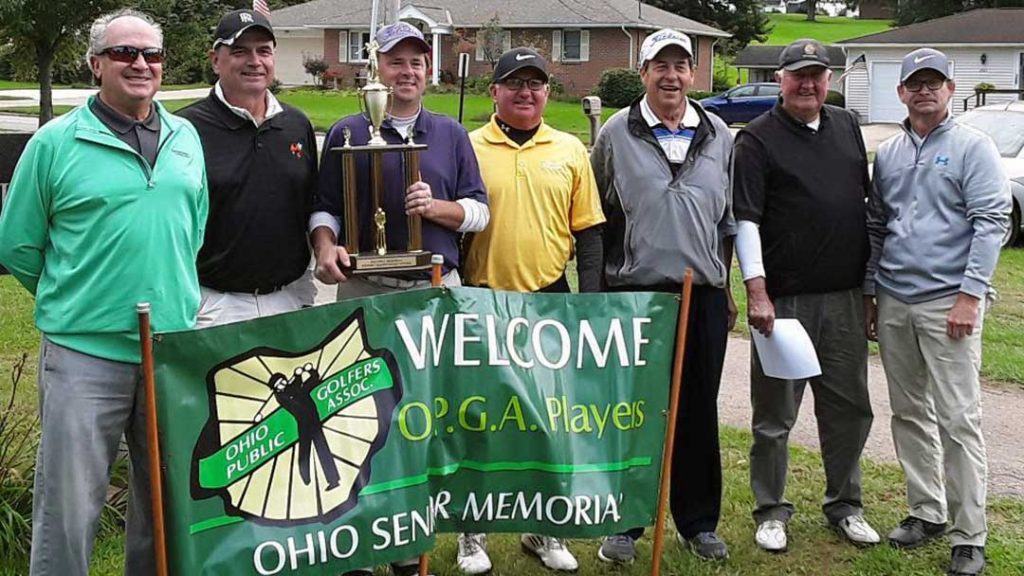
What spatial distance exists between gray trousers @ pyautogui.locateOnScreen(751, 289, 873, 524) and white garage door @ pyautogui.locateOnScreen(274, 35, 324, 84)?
4792 centimetres

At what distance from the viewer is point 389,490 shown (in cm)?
420

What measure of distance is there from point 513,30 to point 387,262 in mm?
43910

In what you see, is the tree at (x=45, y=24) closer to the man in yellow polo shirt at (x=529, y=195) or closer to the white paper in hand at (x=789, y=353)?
the man in yellow polo shirt at (x=529, y=195)

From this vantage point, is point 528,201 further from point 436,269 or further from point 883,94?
point 883,94

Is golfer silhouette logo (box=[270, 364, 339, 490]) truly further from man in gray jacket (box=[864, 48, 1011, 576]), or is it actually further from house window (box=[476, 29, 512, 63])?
house window (box=[476, 29, 512, 63])

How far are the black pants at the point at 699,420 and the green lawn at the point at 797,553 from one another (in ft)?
0.64

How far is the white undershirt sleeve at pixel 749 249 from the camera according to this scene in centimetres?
525

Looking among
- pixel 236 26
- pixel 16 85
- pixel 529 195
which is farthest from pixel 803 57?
pixel 16 85

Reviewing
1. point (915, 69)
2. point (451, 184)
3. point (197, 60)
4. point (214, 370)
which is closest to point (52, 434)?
point (214, 370)

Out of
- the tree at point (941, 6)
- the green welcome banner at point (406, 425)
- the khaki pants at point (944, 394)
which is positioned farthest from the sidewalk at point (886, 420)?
the tree at point (941, 6)

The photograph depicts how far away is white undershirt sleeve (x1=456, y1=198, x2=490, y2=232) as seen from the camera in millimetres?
4797

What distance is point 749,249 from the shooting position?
526cm

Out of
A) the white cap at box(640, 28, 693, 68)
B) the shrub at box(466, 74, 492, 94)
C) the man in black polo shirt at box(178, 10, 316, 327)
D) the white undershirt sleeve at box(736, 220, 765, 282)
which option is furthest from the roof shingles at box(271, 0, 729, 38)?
the man in black polo shirt at box(178, 10, 316, 327)

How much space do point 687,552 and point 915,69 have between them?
2363mm
